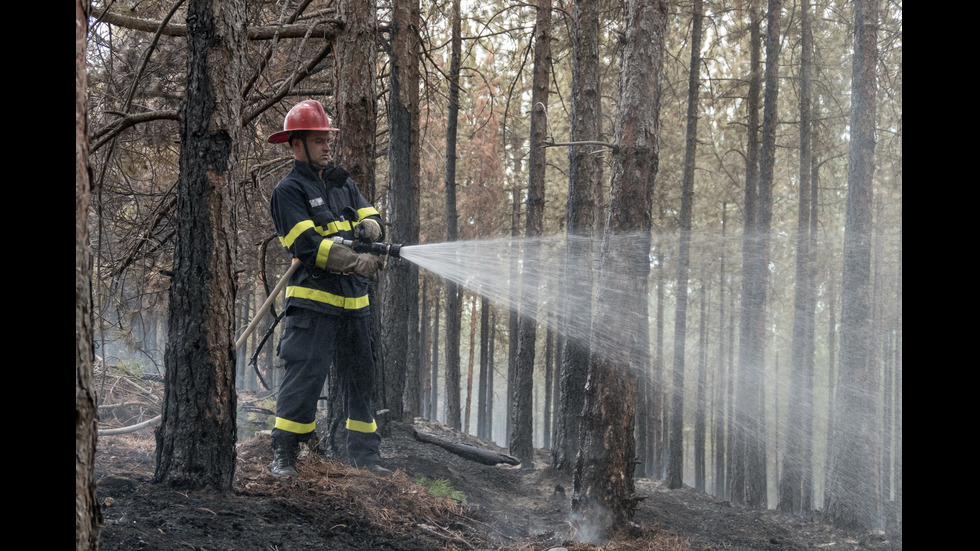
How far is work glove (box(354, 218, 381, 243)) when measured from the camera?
4.91 m

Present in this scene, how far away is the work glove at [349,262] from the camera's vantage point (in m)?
4.75

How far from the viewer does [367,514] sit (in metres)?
4.33

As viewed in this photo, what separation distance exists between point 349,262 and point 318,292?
34 centimetres

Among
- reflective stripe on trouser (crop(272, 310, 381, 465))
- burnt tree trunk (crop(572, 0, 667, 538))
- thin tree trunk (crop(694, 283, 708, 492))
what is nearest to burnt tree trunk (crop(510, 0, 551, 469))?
burnt tree trunk (crop(572, 0, 667, 538))

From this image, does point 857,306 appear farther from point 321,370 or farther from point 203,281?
point 203,281

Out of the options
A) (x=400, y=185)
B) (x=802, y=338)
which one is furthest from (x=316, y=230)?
(x=802, y=338)

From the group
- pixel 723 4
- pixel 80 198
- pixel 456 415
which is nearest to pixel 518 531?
pixel 80 198

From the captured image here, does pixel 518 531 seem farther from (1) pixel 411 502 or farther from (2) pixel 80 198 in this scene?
(2) pixel 80 198

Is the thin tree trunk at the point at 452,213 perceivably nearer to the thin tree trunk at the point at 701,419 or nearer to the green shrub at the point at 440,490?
the green shrub at the point at 440,490

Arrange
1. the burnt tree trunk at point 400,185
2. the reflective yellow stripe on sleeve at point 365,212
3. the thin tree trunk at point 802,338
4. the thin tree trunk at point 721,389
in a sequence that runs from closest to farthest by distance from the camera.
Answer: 1. the reflective yellow stripe on sleeve at point 365,212
2. the burnt tree trunk at point 400,185
3. the thin tree trunk at point 802,338
4. the thin tree trunk at point 721,389

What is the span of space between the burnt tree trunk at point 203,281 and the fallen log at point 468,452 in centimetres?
532

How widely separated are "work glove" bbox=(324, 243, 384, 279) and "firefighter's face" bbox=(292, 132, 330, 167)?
777 mm

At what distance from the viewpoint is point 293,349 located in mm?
4805

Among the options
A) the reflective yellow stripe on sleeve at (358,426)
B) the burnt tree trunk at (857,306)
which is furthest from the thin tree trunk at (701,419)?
the reflective yellow stripe on sleeve at (358,426)
